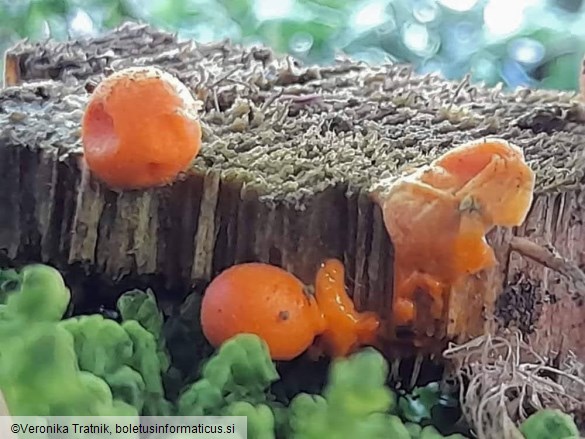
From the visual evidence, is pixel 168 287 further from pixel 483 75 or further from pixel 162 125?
pixel 483 75

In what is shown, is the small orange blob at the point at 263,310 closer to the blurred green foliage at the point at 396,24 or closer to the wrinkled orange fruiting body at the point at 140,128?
the wrinkled orange fruiting body at the point at 140,128

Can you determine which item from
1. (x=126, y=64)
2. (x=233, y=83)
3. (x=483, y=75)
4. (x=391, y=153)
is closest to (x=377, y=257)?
(x=391, y=153)

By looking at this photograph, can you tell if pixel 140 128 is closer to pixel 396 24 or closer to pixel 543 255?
pixel 543 255

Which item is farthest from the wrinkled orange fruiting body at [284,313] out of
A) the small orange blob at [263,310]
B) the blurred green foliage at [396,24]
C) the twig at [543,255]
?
the blurred green foliage at [396,24]

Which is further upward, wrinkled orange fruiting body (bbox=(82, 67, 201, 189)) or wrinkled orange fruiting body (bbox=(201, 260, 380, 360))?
wrinkled orange fruiting body (bbox=(82, 67, 201, 189))

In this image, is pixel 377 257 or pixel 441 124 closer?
pixel 377 257

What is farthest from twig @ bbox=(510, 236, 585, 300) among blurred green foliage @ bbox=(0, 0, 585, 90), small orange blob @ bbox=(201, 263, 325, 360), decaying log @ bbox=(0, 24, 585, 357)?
blurred green foliage @ bbox=(0, 0, 585, 90)

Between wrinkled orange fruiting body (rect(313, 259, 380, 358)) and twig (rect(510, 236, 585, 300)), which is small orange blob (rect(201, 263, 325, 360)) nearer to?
wrinkled orange fruiting body (rect(313, 259, 380, 358))

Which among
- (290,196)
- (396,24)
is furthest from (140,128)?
(396,24)
